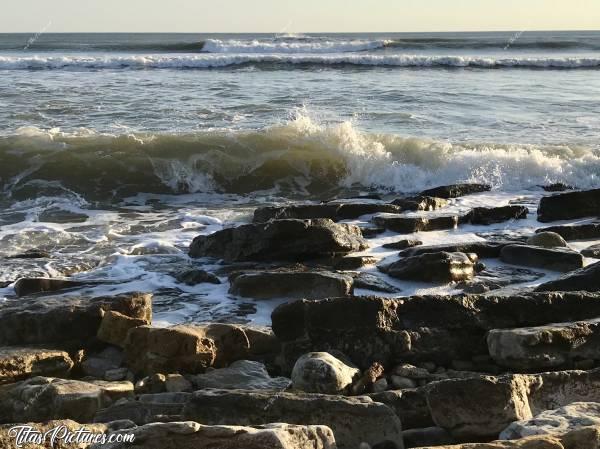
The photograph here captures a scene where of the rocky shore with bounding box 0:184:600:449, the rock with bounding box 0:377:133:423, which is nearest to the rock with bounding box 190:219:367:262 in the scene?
the rocky shore with bounding box 0:184:600:449

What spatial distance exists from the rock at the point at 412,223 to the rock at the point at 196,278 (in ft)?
7.21

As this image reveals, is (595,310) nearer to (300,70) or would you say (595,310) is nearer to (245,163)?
(245,163)

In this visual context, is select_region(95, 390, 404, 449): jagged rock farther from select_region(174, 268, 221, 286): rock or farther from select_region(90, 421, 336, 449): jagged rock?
select_region(174, 268, 221, 286): rock

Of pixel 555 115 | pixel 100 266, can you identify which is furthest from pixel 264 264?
pixel 555 115

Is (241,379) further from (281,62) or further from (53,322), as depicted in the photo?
(281,62)

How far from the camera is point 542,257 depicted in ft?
21.4

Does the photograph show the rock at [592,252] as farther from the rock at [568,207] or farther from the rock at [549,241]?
the rock at [568,207]

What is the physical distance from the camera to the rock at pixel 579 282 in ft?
17.9

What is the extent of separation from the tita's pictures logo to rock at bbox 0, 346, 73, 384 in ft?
3.82

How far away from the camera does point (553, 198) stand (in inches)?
333

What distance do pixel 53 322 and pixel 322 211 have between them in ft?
13.4

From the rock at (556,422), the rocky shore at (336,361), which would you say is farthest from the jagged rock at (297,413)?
the rock at (556,422)

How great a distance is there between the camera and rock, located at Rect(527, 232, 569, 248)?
7.04 m

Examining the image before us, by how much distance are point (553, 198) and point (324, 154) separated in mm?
4543
